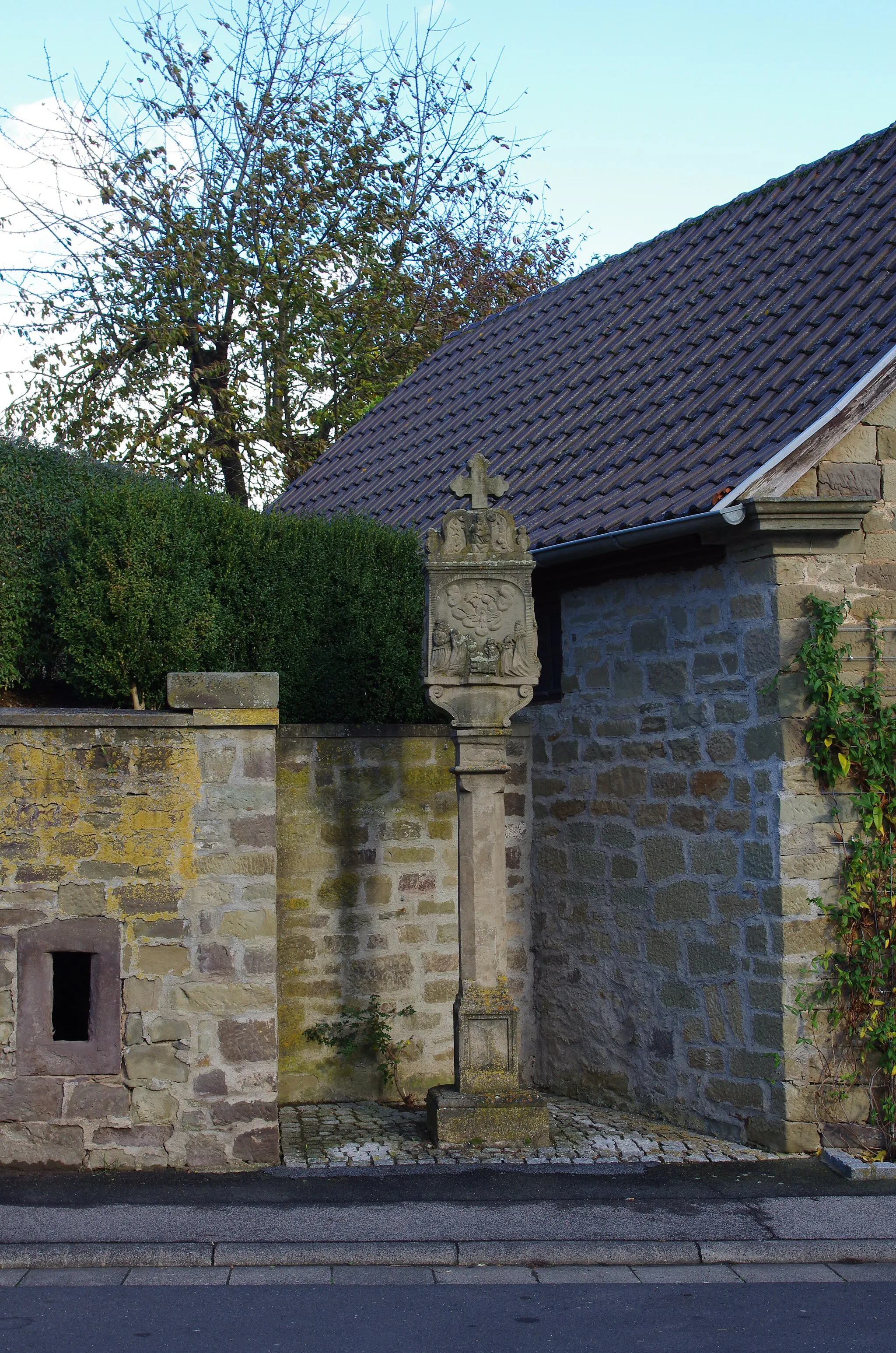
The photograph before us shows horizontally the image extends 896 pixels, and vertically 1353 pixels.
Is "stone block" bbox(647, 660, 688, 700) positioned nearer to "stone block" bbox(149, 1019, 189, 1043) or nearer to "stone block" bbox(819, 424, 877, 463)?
"stone block" bbox(819, 424, 877, 463)

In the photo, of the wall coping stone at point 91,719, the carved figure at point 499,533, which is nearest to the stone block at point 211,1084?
the wall coping stone at point 91,719

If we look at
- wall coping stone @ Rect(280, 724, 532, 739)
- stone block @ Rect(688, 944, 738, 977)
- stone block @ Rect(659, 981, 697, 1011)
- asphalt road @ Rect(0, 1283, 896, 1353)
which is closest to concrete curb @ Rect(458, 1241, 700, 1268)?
asphalt road @ Rect(0, 1283, 896, 1353)

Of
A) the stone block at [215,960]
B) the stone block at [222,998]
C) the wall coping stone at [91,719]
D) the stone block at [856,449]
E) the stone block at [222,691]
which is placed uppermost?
the stone block at [856,449]

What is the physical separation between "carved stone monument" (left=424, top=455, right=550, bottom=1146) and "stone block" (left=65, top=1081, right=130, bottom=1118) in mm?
1507

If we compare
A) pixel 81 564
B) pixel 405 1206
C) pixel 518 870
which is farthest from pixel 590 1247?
pixel 81 564

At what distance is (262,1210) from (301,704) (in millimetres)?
3423

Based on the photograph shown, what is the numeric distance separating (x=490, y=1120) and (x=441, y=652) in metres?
2.30

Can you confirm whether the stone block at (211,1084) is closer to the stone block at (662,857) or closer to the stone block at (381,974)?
the stone block at (381,974)

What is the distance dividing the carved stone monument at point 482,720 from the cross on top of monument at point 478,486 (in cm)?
10

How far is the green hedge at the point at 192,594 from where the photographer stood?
7.63 m

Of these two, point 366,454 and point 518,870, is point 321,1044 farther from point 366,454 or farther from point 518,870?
point 366,454

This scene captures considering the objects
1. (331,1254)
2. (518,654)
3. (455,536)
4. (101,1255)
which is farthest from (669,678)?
(101,1255)

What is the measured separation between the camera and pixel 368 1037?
25.9 ft

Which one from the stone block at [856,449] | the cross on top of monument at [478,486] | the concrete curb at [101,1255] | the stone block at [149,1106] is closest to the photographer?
the concrete curb at [101,1255]
